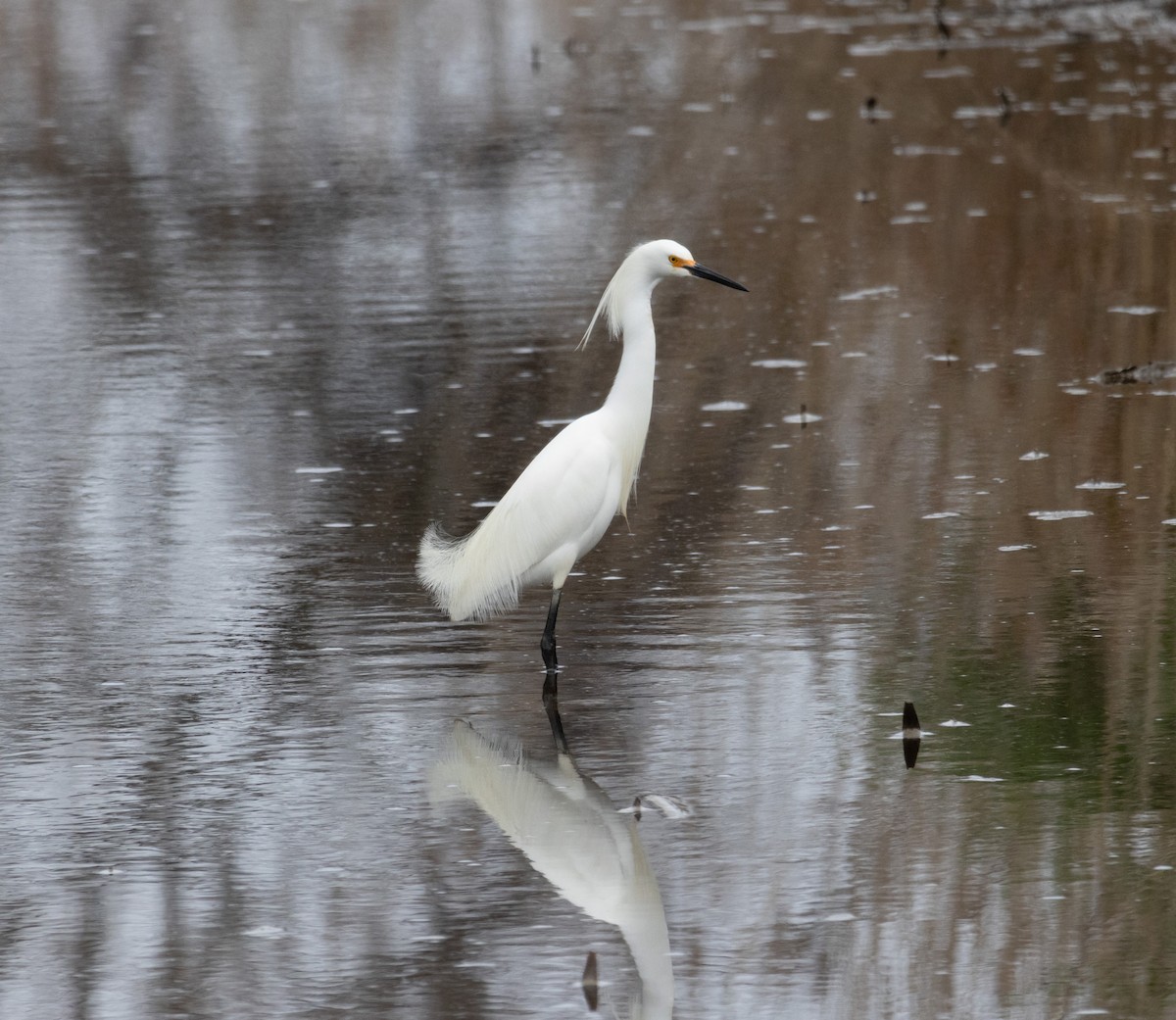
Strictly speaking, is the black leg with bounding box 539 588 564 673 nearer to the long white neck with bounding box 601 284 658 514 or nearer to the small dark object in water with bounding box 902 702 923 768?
the long white neck with bounding box 601 284 658 514

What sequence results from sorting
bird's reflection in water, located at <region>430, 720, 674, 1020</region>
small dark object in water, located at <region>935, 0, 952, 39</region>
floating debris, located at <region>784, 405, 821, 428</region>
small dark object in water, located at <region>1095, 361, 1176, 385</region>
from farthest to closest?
small dark object in water, located at <region>935, 0, 952, 39</region> → small dark object in water, located at <region>1095, 361, 1176, 385</region> → floating debris, located at <region>784, 405, 821, 428</region> → bird's reflection in water, located at <region>430, 720, 674, 1020</region>

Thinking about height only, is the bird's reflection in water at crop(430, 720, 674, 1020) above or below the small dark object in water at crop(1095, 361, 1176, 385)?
above

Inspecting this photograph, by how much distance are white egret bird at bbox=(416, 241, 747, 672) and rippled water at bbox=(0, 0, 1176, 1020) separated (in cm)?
27

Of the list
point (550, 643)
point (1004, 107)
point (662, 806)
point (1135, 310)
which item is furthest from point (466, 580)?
point (1004, 107)

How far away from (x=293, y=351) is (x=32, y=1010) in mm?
7875

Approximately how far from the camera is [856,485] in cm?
894

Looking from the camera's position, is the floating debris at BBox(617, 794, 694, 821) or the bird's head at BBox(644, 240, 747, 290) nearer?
the floating debris at BBox(617, 794, 694, 821)

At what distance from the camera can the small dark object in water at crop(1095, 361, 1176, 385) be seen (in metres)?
10.3

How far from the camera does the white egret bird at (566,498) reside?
22.9ft

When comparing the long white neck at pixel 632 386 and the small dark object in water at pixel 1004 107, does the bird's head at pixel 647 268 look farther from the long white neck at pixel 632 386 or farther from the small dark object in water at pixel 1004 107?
the small dark object in water at pixel 1004 107

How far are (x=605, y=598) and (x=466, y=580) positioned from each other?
785 mm

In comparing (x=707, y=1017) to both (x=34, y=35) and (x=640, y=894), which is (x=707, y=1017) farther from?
(x=34, y=35)

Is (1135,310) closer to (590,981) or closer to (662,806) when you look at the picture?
(662,806)

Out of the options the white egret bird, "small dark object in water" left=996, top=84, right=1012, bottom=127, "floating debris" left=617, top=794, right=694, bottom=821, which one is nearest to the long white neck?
the white egret bird
